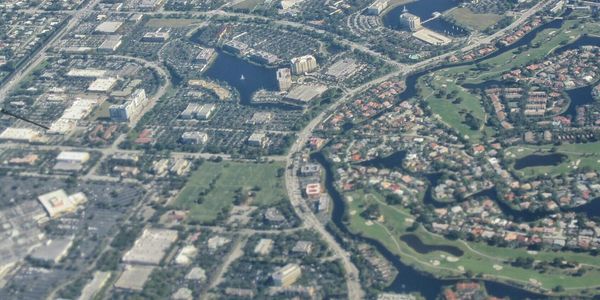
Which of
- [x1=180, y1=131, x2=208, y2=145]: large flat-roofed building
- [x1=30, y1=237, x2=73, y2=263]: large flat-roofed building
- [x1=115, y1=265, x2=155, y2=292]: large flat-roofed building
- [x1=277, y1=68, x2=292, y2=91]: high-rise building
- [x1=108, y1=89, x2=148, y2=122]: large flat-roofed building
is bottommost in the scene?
[x1=115, y1=265, x2=155, y2=292]: large flat-roofed building

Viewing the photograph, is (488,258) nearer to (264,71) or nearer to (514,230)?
(514,230)

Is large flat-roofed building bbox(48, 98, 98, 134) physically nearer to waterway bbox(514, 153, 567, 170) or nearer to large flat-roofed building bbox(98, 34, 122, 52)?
large flat-roofed building bbox(98, 34, 122, 52)

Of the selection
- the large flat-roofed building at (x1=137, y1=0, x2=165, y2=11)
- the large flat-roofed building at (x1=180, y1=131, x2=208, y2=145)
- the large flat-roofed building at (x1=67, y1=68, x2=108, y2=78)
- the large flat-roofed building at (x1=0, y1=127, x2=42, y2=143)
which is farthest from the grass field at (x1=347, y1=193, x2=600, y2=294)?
the large flat-roofed building at (x1=137, y1=0, x2=165, y2=11)

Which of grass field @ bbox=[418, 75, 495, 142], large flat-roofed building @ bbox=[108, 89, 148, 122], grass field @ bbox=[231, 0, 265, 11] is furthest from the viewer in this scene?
grass field @ bbox=[231, 0, 265, 11]

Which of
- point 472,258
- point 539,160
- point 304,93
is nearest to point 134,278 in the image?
point 472,258

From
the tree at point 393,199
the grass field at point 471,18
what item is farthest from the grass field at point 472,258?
the grass field at point 471,18

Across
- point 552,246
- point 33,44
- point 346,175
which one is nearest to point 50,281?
point 346,175

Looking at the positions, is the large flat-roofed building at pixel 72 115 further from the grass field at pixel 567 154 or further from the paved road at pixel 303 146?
the grass field at pixel 567 154
